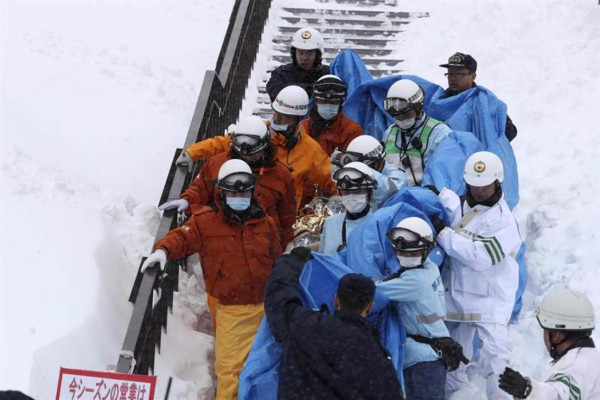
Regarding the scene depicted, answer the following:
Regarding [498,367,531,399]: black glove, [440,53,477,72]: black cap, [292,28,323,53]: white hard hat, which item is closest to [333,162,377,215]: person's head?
[498,367,531,399]: black glove

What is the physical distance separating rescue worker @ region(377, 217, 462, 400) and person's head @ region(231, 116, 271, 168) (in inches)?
55.2

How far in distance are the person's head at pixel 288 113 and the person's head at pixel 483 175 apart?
1602 mm

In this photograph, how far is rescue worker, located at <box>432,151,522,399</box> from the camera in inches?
263

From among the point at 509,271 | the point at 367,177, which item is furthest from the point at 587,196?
the point at 367,177

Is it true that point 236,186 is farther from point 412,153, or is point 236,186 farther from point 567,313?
point 567,313

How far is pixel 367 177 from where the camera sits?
6551 mm

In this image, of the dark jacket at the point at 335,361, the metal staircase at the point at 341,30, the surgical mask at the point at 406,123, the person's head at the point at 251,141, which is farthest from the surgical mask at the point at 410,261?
the metal staircase at the point at 341,30

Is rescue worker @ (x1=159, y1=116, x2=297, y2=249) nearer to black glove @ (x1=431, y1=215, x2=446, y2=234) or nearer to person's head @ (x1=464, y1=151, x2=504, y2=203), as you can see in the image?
black glove @ (x1=431, y1=215, x2=446, y2=234)

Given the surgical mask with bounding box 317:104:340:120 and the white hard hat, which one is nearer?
the surgical mask with bounding box 317:104:340:120

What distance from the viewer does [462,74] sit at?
880 centimetres

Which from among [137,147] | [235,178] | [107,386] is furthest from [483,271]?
[137,147]

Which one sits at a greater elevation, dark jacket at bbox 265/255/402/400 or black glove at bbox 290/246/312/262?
black glove at bbox 290/246/312/262

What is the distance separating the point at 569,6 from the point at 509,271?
753 cm

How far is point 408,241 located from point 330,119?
2.47 metres
